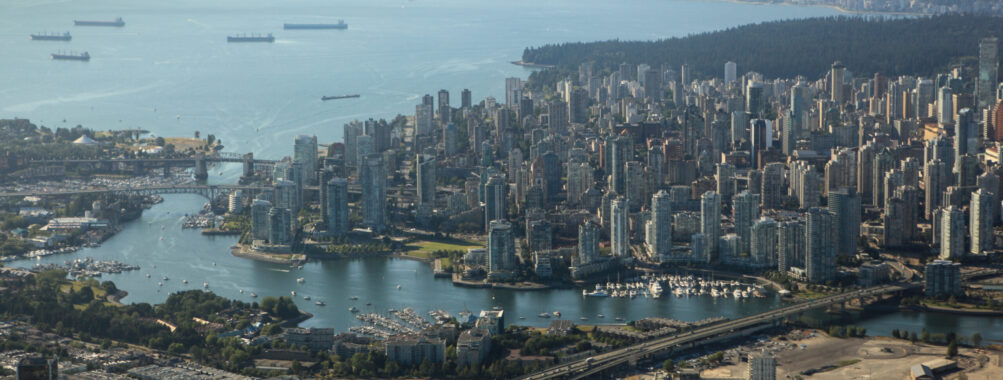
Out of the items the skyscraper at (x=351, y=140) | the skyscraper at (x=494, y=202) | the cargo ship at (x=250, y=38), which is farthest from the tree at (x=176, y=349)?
the cargo ship at (x=250, y=38)

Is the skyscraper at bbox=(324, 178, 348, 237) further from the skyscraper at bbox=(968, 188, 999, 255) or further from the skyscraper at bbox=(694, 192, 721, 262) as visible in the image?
the skyscraper at bbox=(968, 188, 999, 255)

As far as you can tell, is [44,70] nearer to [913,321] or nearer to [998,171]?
[998,171]

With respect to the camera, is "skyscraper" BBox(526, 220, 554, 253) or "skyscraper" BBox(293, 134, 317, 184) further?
"skyscraper" BBox(293, 134, 317, 184)

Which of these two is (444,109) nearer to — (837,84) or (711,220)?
(837,84)

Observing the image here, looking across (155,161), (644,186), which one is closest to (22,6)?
(155,161)

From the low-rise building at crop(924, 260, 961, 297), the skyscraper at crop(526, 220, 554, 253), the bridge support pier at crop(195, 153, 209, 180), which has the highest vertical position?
Answer: the bridge support pier at crop(195, 153, 209, 180)

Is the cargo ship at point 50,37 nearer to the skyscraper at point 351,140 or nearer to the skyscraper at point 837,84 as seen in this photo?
the skyscraper at point 351,140

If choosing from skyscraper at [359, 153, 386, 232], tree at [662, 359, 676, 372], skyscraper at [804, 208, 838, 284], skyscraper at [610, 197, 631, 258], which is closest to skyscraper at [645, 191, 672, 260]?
skyscraper at [610, 197, 631, 258]
